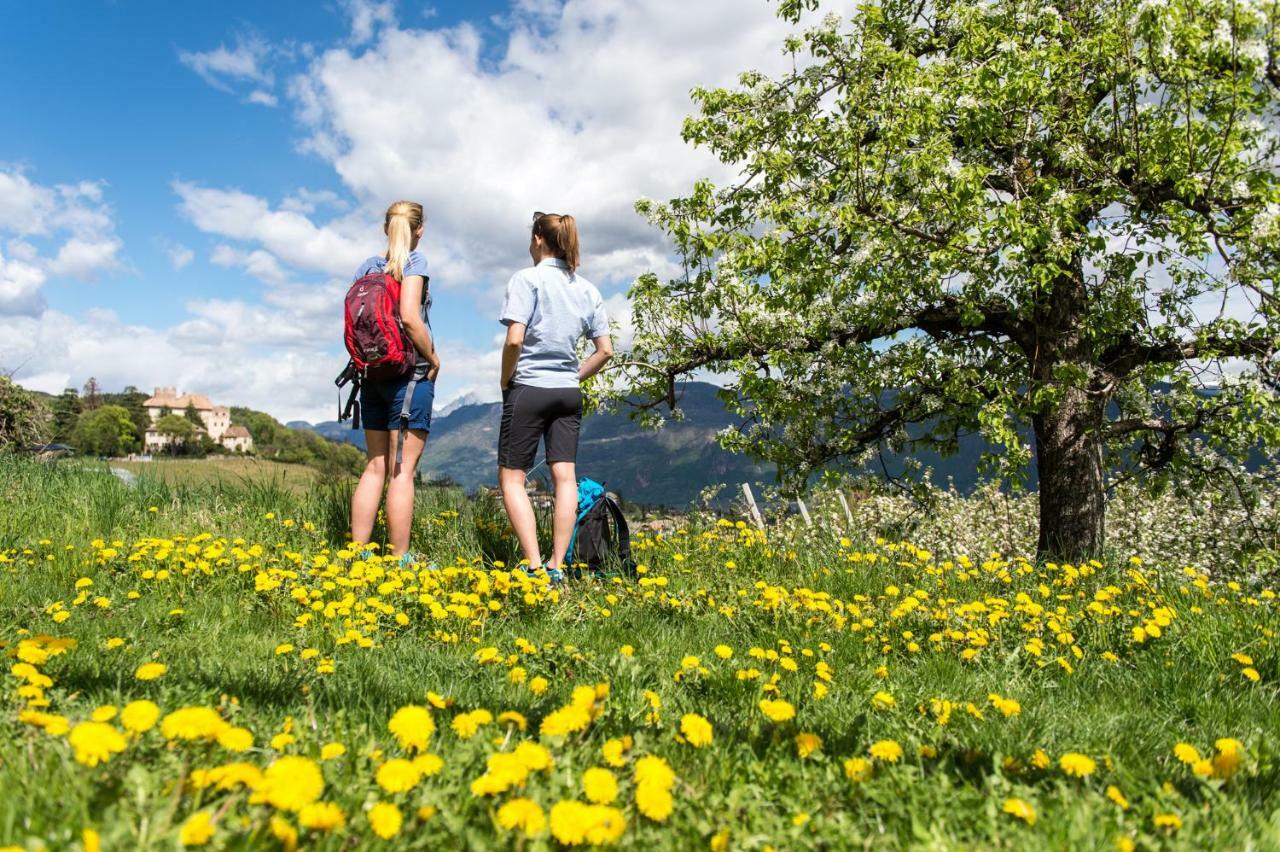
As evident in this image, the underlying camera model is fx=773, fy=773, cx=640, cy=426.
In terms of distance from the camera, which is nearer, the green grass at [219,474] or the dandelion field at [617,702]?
the dandelion field at [617,702]

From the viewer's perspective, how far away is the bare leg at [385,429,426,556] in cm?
516

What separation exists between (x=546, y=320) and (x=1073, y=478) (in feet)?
21.1

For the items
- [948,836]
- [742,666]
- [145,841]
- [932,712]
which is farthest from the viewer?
[742,666]

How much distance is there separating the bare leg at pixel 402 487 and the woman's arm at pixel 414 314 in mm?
598

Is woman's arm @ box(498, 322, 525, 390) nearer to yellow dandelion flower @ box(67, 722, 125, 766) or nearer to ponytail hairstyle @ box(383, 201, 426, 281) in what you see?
ponytail hairstyle @ box(383, 201, 426, 281)

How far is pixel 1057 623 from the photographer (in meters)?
4.04

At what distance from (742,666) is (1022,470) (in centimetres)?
516

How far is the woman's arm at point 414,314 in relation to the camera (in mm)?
4934

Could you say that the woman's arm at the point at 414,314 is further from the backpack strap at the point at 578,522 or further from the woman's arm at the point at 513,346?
the backpack strap at the point at 578,522

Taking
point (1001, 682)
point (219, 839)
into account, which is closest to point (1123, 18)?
point (1001, 682)

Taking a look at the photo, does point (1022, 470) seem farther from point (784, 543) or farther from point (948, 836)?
point (948, 836)

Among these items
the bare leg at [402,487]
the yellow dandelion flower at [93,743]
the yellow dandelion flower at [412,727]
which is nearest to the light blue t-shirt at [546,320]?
the bare leg at [402,487]

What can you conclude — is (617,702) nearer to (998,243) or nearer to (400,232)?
(400,232)

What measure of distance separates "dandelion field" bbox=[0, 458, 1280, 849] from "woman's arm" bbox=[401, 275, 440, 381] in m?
1.41
